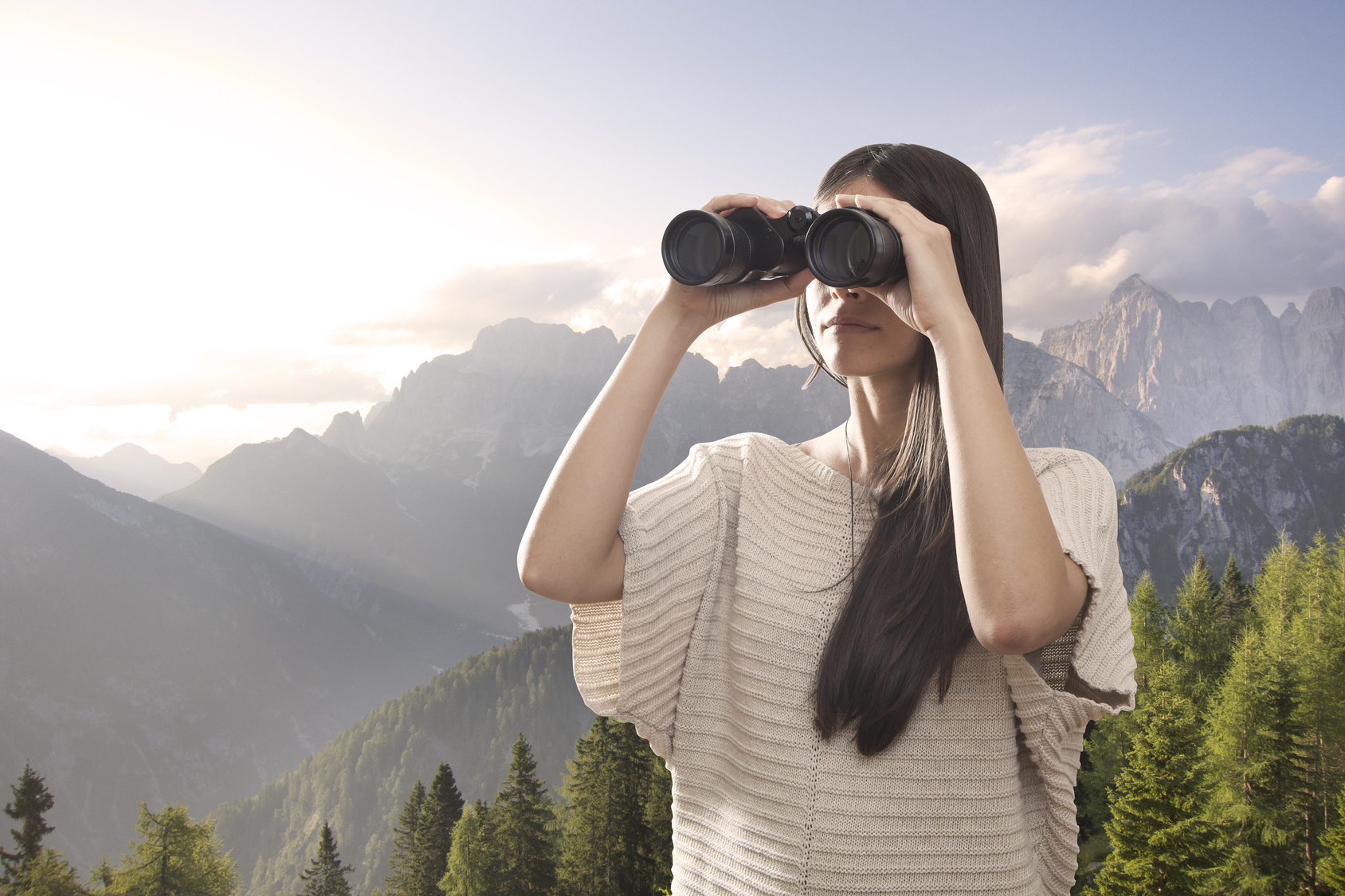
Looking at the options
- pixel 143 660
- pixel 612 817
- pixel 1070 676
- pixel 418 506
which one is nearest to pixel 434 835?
pixel 612 817

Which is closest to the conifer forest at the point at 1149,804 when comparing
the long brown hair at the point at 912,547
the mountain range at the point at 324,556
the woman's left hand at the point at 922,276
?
the long brown hair at the point at 912,547

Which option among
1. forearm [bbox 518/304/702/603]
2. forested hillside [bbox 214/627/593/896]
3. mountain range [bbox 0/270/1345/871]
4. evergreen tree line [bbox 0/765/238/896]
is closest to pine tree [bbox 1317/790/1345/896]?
forearm [bbox 518/304/702/603]

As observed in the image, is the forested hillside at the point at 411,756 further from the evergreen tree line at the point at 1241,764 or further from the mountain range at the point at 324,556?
the evergreen tree line at the point at 1241,764

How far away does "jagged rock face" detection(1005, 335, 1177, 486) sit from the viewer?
164875 millimetres

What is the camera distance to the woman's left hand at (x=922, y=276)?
1.11 m

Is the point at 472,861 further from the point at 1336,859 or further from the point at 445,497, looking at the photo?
the point at 445,497

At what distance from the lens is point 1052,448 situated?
4.66 feet

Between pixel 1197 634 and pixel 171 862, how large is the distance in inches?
1283

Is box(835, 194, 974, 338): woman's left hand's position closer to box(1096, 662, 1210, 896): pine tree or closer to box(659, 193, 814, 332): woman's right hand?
box(659, 193, 814, 332): woman's right hand

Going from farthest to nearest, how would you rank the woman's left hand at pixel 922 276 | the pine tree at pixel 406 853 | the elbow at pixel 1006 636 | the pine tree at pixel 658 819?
the pine tree at pixel 406 853 → the pine tree at pixel 658 819 → the woman's left hand at pixel 922 276 → the elbow at pixel 1006 636

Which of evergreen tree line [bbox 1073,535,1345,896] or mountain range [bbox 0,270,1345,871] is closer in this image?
evergreen tree line [bbox 1073,535,1345,896]

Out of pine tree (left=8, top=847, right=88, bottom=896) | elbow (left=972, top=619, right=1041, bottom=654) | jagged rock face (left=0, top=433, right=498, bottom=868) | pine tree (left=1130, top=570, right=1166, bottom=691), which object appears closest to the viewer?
elbow (left=972, top=619, right=1041, bottom=654)

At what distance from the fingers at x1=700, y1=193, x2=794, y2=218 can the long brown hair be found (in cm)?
17

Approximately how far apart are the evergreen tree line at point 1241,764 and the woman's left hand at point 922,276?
→ 13261mm
